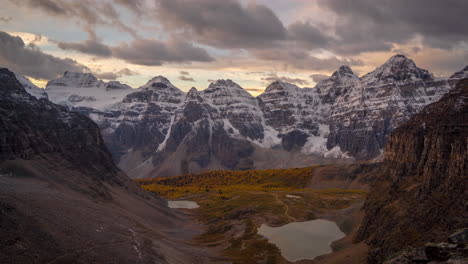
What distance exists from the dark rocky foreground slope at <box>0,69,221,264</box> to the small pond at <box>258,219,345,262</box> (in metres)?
17.6

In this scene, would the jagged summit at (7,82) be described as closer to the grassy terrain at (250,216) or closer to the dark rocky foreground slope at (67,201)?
the dark rocky foreground slope at (67,201)

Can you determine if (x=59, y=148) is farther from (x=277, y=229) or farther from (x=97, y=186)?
(x=277, y=229)

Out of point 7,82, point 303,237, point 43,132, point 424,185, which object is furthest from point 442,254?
point 7,82

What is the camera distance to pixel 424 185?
61.9 meters

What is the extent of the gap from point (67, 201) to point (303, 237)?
2016 inches

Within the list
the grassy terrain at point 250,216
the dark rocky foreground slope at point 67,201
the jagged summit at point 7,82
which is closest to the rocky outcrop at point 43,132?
the jagged summit at point 7,82

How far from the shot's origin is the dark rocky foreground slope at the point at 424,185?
5150 centimetres

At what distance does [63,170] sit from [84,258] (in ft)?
163

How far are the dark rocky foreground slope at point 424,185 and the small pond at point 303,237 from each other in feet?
34.0

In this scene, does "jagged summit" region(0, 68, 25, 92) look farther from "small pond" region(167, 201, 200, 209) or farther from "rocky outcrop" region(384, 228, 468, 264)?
"rocky outcrop" region(384, 228, 468, 264)

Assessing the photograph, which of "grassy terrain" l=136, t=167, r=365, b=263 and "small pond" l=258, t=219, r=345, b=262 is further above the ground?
"small pond" l=258, t=219, r=345, b=262

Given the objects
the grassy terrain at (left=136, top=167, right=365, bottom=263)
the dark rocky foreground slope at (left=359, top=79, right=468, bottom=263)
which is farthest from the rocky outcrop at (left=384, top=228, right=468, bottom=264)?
the grassy terrain at (left=136, top=167, right=365, bottom=263)

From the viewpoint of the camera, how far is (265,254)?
7912 centimetres

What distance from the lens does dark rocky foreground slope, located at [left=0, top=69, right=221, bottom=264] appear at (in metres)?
52.8
